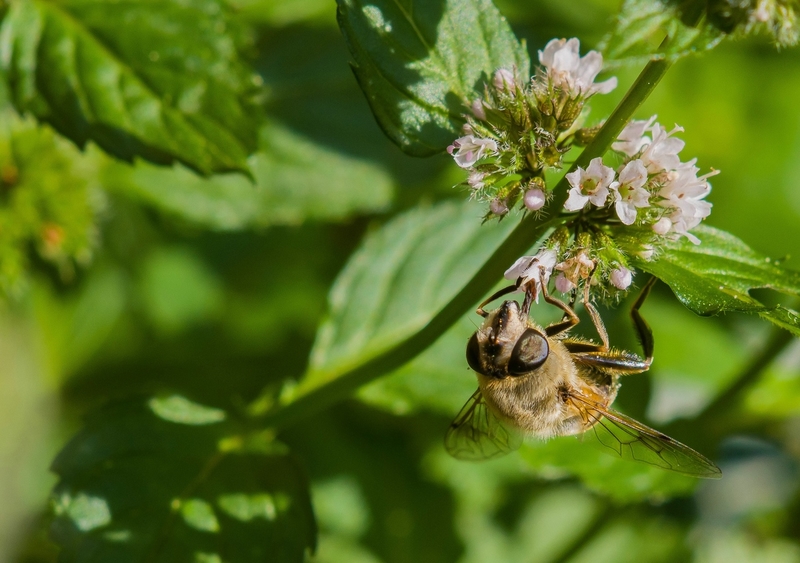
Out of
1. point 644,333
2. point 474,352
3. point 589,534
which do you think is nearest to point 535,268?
point 474,352

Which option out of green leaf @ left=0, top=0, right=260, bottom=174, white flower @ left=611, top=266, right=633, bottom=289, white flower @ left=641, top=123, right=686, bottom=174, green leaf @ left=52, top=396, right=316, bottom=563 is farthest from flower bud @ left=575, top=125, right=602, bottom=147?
green leaf @ left=52, top=396, right=316, bottom=563

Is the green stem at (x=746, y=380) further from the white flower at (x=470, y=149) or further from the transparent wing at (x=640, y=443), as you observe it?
the white flower at (x=470, y=149)

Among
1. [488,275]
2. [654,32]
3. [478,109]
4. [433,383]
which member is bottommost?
[433,383]

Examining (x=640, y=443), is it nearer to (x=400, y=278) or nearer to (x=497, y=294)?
(x=497, y=294)

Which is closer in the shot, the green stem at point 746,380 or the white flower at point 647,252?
the white flower at point 647,252

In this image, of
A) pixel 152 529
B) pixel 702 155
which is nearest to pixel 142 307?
pixel 152 529

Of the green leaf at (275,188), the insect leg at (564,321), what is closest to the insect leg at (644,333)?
the insect leg at (564,321)
